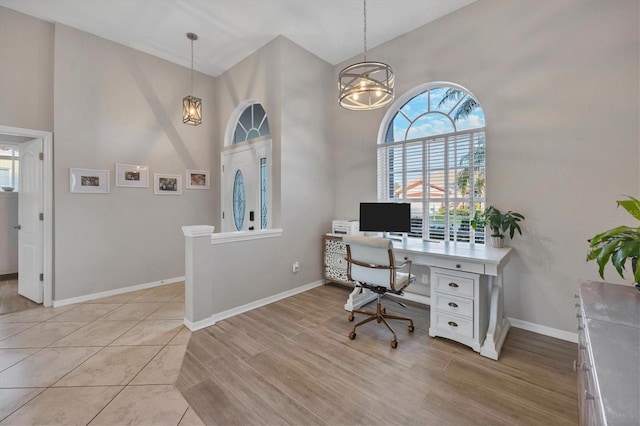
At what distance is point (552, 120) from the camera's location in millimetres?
2539

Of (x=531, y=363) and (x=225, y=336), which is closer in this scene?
(x=531, y=363)

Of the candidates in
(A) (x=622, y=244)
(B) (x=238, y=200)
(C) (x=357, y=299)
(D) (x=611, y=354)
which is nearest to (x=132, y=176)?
(B) (x=238, y=200)

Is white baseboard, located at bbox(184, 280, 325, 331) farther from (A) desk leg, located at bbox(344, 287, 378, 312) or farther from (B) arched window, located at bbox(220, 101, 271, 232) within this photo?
(B) arched window, located at bbox(220, 101, 271, 232)

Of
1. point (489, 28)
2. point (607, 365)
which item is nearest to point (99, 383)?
point (607, 365)

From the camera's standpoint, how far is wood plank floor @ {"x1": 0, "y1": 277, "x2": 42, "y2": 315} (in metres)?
3.23

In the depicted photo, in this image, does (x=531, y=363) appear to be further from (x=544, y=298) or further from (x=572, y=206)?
(x=572, y=206)

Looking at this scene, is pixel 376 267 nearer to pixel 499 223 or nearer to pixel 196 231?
pixel 499 223

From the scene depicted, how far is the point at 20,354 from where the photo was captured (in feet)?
7.47

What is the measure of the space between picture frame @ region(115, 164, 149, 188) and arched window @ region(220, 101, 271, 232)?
117 centimetres

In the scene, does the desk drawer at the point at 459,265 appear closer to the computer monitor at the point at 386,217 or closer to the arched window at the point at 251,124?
the computer monitor at the point at 386,217

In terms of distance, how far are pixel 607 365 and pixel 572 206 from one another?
89.6 inches

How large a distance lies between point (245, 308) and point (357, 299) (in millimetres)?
1372

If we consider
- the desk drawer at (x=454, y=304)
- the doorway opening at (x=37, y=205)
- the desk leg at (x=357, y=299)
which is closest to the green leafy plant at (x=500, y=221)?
the desk drawer at (x=454, y=304)

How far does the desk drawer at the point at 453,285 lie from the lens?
2.36 m
